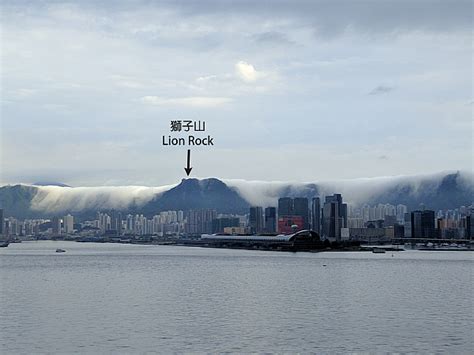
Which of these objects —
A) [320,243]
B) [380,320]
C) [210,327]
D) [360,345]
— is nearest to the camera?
[360,345]

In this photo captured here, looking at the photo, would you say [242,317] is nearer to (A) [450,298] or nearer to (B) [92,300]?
(B) [92,300]

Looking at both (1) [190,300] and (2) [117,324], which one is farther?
(1) [190,300]

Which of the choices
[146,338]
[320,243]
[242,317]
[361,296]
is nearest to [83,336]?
[146,338]

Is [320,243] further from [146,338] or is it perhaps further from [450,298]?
[146,338]

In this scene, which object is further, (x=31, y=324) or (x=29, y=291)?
(x=29, y=291)

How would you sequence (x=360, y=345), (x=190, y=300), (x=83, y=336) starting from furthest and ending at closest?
(x=190, y=300), (x=83, y=336), (x=360, y=345)

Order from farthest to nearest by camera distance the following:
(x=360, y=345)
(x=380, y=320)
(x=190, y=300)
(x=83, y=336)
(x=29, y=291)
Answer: (x=29, y=291) → (x=190, y=300) → (x=380, y=320) → (x=83, y=336) → (x=360, y=345)

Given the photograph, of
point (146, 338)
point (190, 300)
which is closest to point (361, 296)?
Result: point (190, 300)

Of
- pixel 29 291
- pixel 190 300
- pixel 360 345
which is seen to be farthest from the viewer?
pixel 29 291
